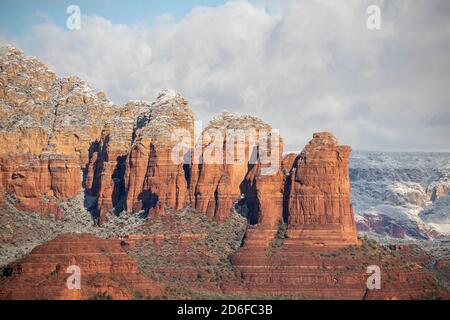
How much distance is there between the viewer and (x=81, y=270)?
172250mm

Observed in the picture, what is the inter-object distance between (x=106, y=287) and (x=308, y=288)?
32.8m

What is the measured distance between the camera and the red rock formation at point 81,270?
168 meters

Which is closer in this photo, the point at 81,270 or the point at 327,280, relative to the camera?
the point at 81,270

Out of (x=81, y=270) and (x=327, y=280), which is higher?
(x=81, y=270)

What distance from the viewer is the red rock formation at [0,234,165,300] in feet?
552

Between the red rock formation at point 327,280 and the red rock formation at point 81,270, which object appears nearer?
the red rock formation at point 81,270

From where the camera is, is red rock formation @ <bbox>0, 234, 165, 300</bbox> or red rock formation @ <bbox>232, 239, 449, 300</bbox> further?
red rock formation @ <bbox>232, 239, 449, 300</bbox>
